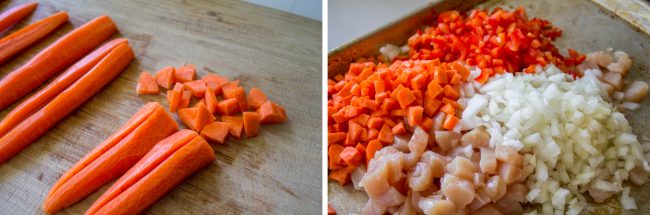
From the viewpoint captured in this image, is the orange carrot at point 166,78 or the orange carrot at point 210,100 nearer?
the orange carrot at point 210,100

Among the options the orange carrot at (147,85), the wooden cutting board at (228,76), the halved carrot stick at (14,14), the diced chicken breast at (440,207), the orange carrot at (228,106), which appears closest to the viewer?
the diced chicken breast at (440,207)

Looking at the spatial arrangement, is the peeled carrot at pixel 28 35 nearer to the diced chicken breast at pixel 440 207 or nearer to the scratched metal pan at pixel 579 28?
the scratched metal pan at pixel 579 28

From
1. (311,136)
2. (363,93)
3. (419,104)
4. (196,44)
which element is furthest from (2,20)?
(419,104)

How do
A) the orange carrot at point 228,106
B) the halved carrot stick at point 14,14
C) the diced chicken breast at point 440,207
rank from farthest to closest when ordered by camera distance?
the halved carrot stick at point 14,14
the orange carrot at point 228,106
the diced chicken breast at point 440,207

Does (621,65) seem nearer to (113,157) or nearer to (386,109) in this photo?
(386,109)

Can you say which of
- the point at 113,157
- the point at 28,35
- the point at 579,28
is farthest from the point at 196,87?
the point at 579,28

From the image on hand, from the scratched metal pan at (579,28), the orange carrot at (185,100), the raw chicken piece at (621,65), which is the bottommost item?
the orange carrot at (185,100)

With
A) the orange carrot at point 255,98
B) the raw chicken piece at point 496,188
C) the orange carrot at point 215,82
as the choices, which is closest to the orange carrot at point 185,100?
the orange carrot at point 215,82
